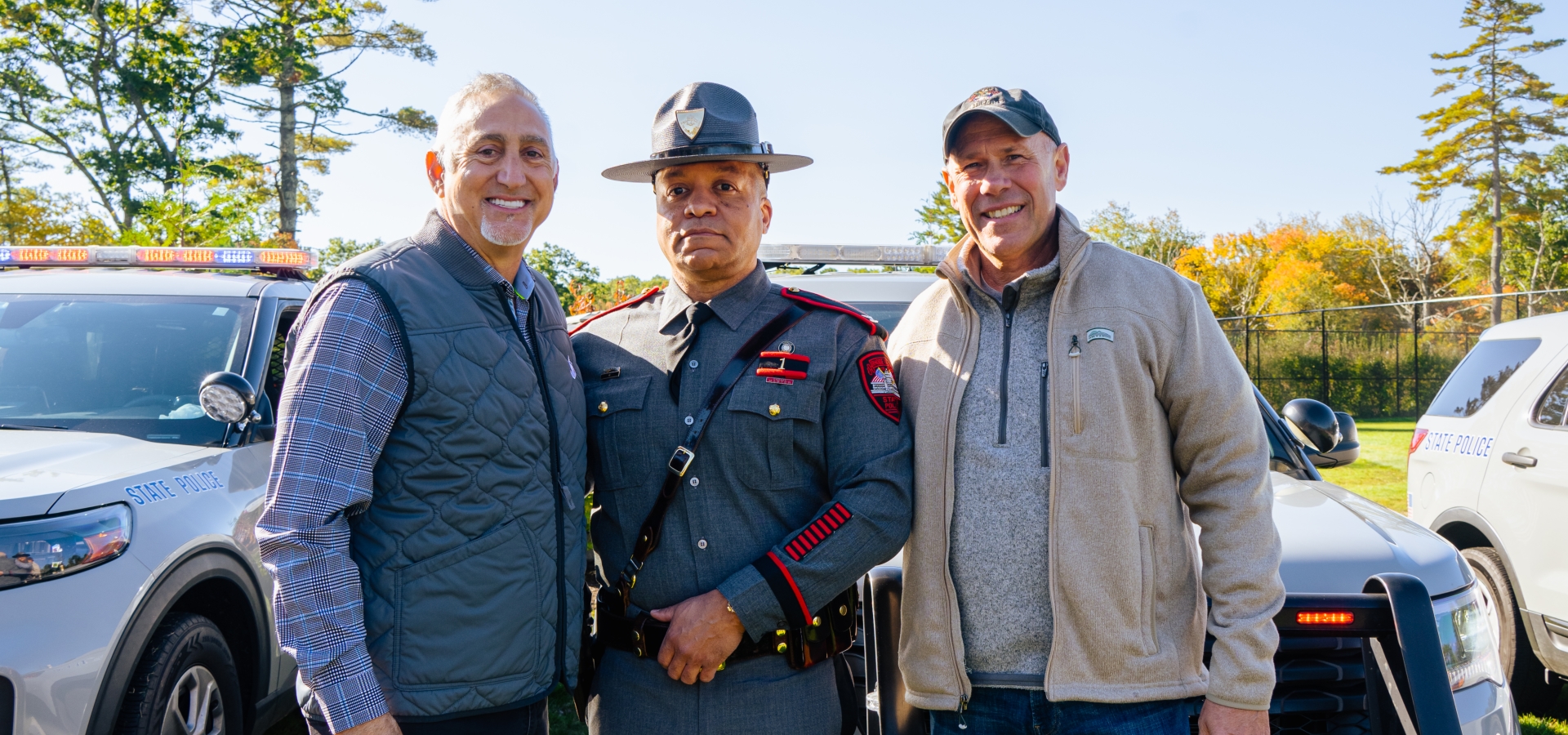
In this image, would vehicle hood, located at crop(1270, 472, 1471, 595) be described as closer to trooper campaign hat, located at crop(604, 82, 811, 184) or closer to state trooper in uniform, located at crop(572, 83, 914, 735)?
state trooper in uniform, located at crop(572, 83, 914, 735)

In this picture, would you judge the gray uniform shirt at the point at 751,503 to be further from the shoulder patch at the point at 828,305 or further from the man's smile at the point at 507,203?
the man's smile at the point at 507,203

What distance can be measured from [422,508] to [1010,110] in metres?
1.44

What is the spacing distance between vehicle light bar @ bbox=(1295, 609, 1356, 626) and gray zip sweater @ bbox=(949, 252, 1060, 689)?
64 centimetres

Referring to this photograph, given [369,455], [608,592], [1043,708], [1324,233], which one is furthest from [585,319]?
[1324,233]

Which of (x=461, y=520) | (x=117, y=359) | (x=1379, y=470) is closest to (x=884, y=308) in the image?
(x=461, y=520)

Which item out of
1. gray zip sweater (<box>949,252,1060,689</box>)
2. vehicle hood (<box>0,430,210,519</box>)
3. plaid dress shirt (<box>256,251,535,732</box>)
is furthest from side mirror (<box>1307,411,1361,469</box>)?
vehicle hood (<box>0,430,210,519</box>)

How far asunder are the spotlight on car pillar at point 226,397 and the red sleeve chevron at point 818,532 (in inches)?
84.3

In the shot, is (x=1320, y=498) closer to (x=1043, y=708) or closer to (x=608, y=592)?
(x=1043, y=708)

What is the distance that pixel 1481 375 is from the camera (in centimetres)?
507

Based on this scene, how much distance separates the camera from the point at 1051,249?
7.50 ft

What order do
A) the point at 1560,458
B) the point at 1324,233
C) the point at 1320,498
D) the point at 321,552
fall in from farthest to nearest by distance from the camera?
the point at 1324,233
the point at 1560,458
the point at 1320,498
the point at 321,552

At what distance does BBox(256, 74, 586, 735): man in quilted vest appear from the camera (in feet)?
5.74

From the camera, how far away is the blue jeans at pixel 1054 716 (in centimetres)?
203

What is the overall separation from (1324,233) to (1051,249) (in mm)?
45532
